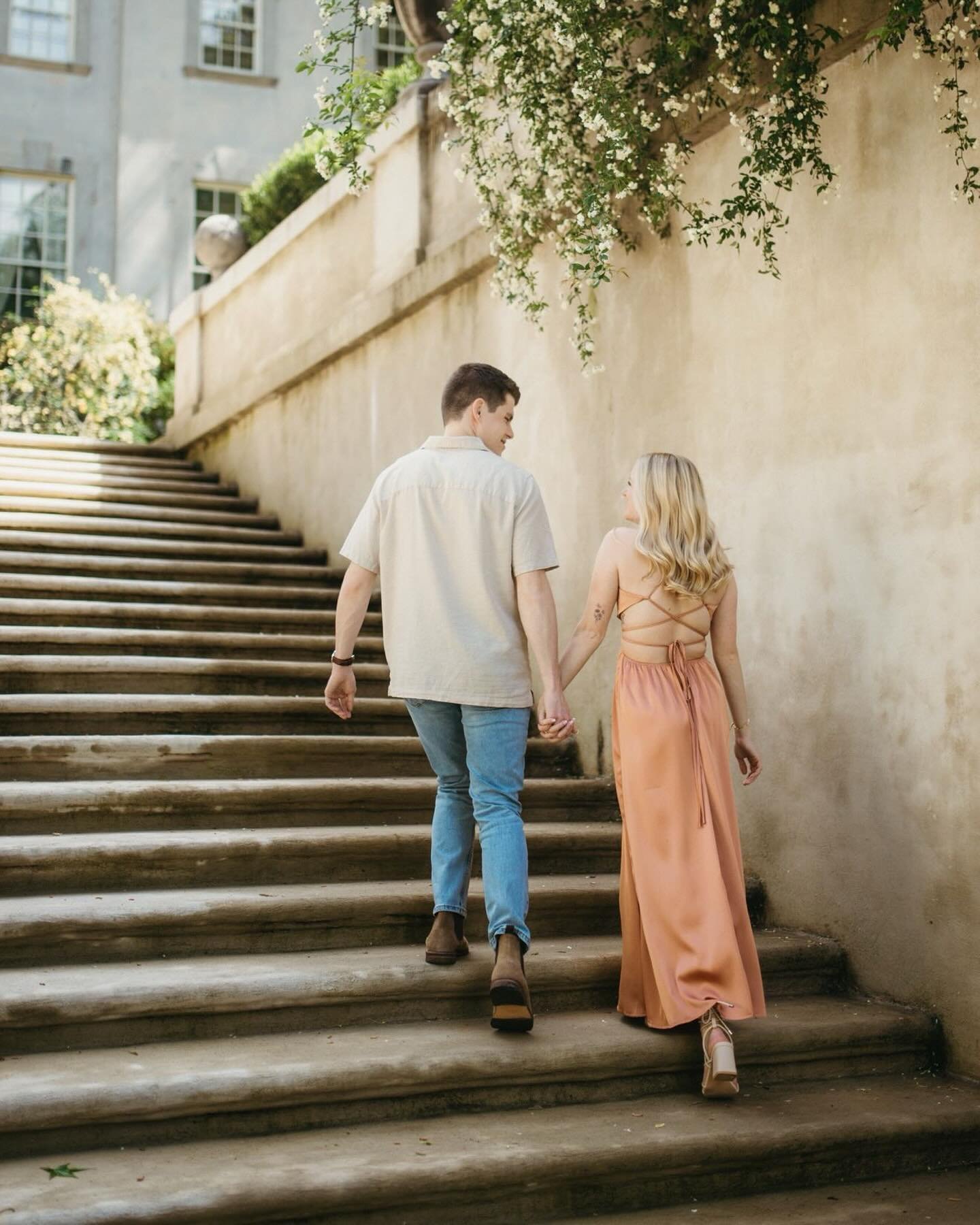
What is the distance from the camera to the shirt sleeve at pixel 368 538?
4.16 metres

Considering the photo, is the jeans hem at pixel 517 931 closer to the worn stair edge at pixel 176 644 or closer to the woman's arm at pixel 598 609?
the woman's arm at pixel 598 609

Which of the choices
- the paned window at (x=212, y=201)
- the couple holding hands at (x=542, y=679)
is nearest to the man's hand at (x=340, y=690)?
the couple holding hands at (x=542, y=679)

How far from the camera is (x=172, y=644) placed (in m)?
6.38

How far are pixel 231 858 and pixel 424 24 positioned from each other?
5.20 metres

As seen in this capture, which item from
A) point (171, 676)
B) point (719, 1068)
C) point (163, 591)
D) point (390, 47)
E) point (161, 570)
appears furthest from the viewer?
point (390, 47)

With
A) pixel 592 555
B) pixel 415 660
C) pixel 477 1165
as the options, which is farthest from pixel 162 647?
pixel 477 1165

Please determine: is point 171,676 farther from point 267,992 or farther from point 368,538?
point 267,992

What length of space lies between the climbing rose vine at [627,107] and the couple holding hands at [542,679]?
130 cm

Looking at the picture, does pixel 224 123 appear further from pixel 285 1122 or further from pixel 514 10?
pixel 285 1122

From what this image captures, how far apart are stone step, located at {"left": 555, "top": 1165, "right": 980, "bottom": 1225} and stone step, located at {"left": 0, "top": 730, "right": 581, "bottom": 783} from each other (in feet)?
8.00

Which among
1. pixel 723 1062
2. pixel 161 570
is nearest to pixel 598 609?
pixel 723 1062

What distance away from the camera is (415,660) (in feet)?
13.1

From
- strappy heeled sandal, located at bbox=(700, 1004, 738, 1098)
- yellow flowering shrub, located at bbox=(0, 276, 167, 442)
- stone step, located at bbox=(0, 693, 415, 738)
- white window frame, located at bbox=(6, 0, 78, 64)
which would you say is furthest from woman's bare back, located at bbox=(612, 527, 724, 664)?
white window frame, located at bbox=(6, 0, 78, 64)

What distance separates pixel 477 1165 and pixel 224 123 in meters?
16.4
